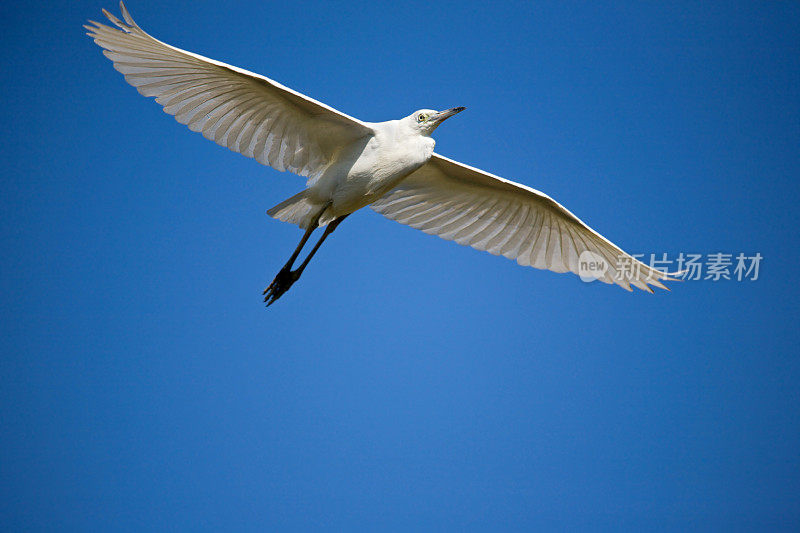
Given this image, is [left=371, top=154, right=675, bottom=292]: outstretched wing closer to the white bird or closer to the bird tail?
the white bird

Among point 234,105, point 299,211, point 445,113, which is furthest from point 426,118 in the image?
point 234,105

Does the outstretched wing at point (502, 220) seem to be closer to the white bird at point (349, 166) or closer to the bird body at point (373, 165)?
the white bird at point (349, 166)

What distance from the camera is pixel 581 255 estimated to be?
1020 cm

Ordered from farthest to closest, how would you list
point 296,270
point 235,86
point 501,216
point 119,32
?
1. point 501,216
2. point 296,270
3. point 235,86
4. point 119,32

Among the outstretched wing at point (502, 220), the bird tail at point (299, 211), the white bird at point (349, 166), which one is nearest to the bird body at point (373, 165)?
the white bird at point (349, 166)

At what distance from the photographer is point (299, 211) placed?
911 centimetres

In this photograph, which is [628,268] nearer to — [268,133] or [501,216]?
[501,216]

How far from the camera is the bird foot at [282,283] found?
31.3ft

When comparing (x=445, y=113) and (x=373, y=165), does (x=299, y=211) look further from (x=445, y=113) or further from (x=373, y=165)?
(x=445, y=113)

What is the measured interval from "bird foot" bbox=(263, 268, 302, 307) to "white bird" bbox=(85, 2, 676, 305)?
0.01 meters

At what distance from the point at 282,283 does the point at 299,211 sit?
0.96 m

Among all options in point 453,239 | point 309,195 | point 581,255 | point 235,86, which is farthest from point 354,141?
point 581,255

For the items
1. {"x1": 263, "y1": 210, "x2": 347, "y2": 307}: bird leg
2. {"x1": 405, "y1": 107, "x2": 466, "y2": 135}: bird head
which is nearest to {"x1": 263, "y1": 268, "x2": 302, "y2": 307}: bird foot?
{"x1": 263, "y1": 210, "x2": 347, "y2": 307}: bird leg

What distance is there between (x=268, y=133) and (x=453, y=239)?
275 centimetres
